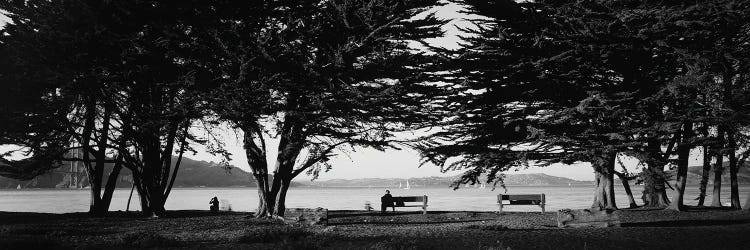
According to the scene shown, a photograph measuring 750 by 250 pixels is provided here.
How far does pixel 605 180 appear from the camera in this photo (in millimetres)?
18438

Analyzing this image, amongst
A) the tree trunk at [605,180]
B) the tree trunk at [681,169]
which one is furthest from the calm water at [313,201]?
the tree trunk at [681,169]

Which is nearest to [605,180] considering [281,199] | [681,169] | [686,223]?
[681,169]

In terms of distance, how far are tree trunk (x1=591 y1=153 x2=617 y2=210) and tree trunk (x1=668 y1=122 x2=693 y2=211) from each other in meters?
1.83

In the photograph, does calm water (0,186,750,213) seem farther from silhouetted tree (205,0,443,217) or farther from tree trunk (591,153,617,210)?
silhouetted tree (205,0,443,217)

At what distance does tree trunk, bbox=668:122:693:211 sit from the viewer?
671 inches

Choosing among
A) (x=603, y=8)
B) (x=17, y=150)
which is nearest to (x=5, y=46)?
(x=17, y=150)

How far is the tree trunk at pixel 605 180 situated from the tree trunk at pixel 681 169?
183cm

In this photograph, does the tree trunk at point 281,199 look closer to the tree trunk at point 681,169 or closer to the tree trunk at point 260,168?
the tree trunk at point 260,168

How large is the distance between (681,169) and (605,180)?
2466mm

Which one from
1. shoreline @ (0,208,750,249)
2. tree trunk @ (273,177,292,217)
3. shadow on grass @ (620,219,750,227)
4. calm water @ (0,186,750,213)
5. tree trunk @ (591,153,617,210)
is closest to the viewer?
shoreline @ (0,208,750,249)

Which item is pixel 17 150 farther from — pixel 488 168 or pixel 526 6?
pixel 526 6

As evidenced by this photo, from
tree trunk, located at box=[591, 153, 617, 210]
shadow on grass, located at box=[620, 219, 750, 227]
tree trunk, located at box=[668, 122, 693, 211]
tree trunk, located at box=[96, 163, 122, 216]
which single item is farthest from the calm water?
shadow on grass, located at box=[620, 219, 750, 227]

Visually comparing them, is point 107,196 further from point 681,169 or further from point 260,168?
point 681,169

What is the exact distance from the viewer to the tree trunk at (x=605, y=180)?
16969mm
